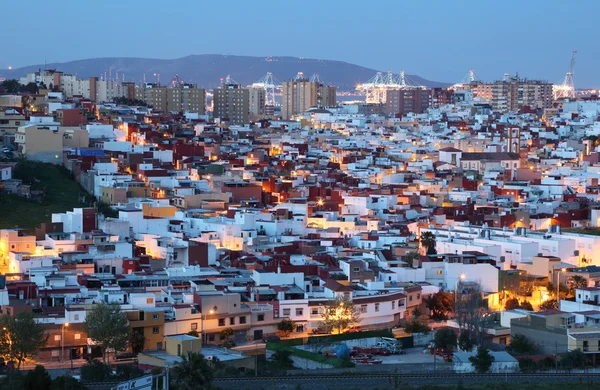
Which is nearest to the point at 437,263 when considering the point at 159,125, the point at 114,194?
the point at 114,194

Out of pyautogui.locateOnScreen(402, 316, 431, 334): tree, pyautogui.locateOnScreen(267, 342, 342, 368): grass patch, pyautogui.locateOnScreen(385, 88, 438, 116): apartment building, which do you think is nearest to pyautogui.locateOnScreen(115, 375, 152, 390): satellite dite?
pyautogui.locateOnScreen(267, 342, 342, 368): grass patch

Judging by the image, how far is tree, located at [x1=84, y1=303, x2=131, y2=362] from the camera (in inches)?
460

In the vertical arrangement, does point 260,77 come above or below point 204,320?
above

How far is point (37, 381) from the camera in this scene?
9781 mm

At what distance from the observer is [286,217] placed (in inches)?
780

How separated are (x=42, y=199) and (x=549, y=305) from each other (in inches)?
360

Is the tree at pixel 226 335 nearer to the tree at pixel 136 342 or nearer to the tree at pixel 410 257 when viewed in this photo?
the tree at pixel 136 342

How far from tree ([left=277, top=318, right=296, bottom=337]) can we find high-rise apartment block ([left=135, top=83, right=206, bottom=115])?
31570mm

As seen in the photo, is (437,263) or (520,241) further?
(520,241)

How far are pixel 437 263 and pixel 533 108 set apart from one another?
41.6 m

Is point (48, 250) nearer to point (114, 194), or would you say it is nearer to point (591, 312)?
point (114, 194)

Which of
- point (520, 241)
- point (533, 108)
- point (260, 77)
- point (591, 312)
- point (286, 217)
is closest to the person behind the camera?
point (591, 312)

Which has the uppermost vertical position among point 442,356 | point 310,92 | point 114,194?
point 310,92

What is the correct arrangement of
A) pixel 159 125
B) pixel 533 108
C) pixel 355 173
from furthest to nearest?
1. pixel 533 108
2. pixel 159 125
3. pixel 355 173
